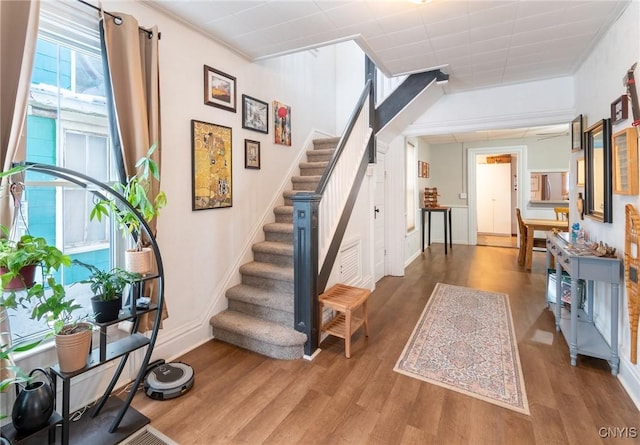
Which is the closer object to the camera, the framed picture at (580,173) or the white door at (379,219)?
the framed picture at (580,173)

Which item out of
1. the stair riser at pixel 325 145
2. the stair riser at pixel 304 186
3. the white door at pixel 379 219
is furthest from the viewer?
the white door at pixel 379 219

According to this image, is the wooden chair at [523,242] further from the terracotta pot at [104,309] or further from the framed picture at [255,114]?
the terracotta pot at [104,309]

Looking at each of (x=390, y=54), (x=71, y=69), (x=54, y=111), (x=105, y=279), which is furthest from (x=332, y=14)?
(x=105, y=279)

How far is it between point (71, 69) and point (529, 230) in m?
6.20

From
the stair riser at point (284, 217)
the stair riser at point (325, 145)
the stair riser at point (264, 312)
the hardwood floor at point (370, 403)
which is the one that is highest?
the stair riser at point (325, 145)

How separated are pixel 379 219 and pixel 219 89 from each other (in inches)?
113

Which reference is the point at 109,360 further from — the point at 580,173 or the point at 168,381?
the point at 580,173

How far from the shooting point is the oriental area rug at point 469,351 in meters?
2.12

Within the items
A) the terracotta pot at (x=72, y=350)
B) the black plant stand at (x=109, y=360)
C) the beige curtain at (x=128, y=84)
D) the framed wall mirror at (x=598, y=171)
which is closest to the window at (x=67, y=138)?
the beige curtain at (x=128, y=84)

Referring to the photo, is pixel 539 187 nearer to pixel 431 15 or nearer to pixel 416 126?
pixel 416 126

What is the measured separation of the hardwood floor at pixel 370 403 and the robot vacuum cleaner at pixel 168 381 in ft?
0.14

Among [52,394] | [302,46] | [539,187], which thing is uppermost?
[302,46]

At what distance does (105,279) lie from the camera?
161 cm

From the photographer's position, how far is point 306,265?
2508 millimetres
